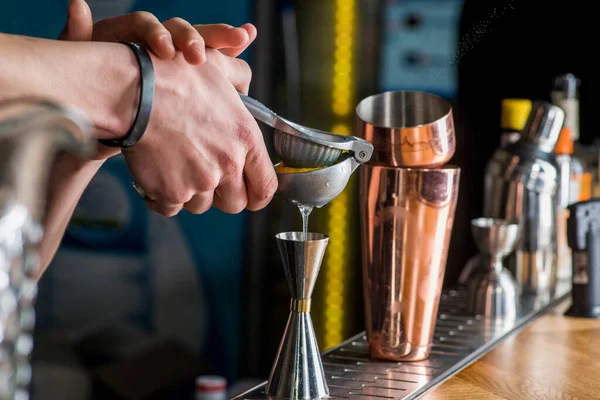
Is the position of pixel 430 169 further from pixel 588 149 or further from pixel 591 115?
pixel 591 115

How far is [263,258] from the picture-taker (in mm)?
2785

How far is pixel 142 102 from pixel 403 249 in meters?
0.42

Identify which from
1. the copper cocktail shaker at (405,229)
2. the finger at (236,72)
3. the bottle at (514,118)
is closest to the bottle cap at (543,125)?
the bottle at (514,118)

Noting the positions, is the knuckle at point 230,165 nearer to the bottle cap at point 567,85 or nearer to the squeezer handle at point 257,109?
the squeezer handle at point 257,109

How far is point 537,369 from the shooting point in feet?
3.76

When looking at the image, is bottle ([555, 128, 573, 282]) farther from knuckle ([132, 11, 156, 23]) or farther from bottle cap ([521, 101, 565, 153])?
knuckle ([132, 11, 156, 23])

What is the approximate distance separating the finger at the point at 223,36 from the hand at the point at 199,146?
0.06 feet

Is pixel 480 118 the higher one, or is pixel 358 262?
pixel 480 118

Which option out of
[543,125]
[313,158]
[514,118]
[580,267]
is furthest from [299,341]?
[514,118]

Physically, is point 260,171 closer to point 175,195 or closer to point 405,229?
point 175,195

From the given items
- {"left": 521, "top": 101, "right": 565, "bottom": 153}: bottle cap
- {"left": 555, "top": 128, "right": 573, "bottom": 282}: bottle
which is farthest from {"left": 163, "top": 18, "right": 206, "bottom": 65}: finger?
{"left": 555, "top": 128, "right": 573, "bottom": 282}: bottle

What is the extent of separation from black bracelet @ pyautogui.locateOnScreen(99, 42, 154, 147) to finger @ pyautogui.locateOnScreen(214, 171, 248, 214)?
0.59ft

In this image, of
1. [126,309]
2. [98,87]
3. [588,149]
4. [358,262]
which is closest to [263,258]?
[358,262]

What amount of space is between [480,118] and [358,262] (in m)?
0.86
